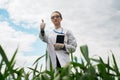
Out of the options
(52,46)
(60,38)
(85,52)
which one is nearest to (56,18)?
(60,38)

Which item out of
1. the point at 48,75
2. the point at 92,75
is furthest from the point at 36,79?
the point at 92,75

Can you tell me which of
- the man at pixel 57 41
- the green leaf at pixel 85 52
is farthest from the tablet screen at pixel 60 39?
the green leaf at pixel 85 52

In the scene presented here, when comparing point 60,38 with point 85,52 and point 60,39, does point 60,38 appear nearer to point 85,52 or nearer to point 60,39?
point 60,39

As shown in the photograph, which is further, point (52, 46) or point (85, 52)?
point (52, 46)

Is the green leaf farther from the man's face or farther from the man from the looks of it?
the man's face

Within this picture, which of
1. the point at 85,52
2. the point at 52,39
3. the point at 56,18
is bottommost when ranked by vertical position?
the point at 52,39

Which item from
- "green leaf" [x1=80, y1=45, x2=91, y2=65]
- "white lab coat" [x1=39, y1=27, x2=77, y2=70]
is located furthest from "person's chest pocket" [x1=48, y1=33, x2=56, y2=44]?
"green leaf" [x1=80, y1=45, x2=91, y2=65]

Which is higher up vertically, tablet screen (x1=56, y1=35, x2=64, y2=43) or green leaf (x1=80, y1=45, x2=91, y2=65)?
green leaf (x1=80, y1=45, x2=91, y2=65)

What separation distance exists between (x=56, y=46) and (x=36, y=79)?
11.0 feet

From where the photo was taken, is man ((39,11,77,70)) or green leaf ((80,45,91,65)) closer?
green leaf ((80,45,91,65))

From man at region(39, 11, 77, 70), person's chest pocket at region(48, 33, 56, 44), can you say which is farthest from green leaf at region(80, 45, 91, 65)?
person's chest pocket at region(48, 33, 56, 44)

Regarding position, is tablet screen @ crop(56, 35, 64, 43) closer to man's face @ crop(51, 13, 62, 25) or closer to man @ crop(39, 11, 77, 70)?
man @ crop(39, 11, 77, 70)

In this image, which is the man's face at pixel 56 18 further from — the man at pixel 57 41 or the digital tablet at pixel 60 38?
the digital tablet at pixel 60 38

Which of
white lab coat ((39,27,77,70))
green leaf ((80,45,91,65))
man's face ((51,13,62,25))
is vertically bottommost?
white lab coat ((39,27,77,70))
